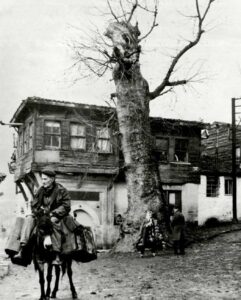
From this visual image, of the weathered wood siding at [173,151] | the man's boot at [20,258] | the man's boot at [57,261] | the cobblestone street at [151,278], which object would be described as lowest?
the cobblestone street at [151,278]

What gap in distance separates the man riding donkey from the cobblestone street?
102 cm

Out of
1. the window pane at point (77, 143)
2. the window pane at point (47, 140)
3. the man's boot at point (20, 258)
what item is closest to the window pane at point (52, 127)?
the window pane at point (47, 140)

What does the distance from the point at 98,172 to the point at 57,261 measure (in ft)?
67.6

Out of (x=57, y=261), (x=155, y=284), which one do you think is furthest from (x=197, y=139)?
(x=57, y=261)

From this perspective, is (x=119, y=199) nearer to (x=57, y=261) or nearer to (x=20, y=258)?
(x=57, y=261)

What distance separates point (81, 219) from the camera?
91.7 ft

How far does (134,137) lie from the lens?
62.5 ft

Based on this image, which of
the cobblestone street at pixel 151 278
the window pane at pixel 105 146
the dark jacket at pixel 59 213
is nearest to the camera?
the dark jacket at pixel 59 213

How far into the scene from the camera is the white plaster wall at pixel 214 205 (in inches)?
1293

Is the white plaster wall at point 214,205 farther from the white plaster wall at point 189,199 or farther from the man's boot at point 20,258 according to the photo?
the man's boot at point 20,258

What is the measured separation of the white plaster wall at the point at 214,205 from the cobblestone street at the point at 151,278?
48.7 ft

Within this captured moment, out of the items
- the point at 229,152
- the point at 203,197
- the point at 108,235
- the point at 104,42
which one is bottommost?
the point at 108,235

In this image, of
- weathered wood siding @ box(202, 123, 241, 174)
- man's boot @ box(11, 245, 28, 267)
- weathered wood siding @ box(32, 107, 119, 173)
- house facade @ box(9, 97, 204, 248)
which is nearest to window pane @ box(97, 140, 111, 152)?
house facade @ box(9, 97, 204, 248)

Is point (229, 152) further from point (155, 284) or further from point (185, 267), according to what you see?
point (155, 284)
